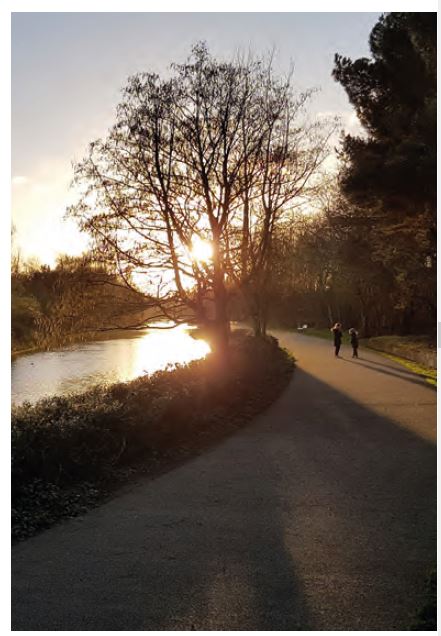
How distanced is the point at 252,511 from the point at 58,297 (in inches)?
284

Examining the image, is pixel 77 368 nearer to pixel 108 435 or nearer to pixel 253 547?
pixel 108 435

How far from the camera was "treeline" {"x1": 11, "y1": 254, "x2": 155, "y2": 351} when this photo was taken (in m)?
12.7

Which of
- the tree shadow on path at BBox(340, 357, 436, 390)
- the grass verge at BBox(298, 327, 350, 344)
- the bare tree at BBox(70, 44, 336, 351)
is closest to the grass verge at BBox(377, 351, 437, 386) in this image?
the tree shadow on path at BBox(340, 357, 436, 390)

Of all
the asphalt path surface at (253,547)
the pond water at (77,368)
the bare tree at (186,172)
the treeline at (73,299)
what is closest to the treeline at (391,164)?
the bare tree at (186,172)

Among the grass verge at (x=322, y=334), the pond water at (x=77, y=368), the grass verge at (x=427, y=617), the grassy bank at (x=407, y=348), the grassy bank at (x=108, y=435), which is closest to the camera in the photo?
the grass verge at (x=427, y=617)

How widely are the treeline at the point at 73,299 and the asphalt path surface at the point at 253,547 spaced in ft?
14.2

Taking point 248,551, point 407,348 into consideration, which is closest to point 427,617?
point 248,551

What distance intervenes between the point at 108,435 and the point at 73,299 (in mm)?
4357

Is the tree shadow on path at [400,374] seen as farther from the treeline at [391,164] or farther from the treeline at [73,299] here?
the treeline at [73,299]

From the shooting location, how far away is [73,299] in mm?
13070

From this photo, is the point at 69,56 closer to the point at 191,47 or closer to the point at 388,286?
the point at 191,47

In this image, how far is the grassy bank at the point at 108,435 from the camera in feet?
25.9

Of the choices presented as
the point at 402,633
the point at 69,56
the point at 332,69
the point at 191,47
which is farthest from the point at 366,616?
the point at 332,69

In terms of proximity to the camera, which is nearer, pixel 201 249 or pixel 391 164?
pixel 391 164
